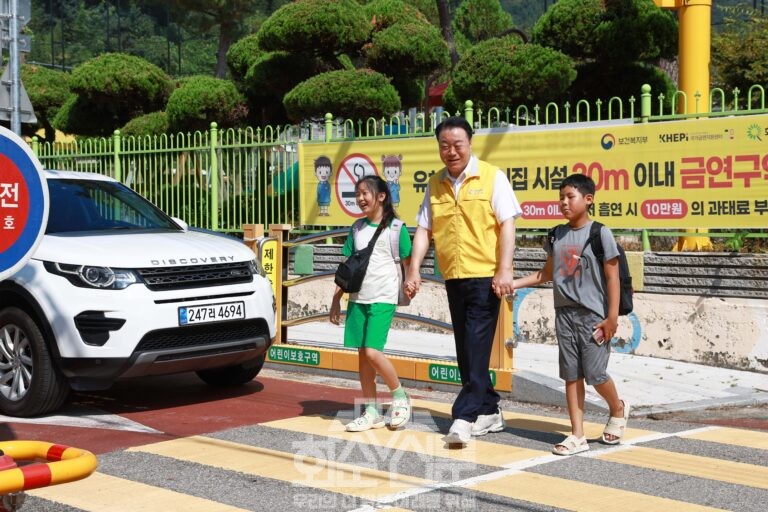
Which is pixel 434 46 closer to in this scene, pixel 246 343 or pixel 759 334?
pixel 759 334

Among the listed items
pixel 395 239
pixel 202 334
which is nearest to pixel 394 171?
pixel 202 334

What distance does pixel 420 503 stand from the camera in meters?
5.14

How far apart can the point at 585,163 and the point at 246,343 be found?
14.1 ft

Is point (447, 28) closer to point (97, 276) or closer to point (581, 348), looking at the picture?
point (97, 276)

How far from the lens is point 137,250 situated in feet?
24.8

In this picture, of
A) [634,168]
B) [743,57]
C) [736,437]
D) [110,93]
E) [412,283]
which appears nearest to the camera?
[412,283]

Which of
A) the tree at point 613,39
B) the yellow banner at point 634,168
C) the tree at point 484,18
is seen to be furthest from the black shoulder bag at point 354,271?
the tree at point 484,18

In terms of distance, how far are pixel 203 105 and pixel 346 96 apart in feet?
10.6

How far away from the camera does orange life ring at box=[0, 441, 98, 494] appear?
3480 millimetres

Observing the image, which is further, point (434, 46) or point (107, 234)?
point (434, 46)

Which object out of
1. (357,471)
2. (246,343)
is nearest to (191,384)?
(246,343)

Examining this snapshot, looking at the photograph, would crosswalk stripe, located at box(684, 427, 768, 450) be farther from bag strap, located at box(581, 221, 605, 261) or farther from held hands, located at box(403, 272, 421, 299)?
held hands, located at box(403, 272, 421, 299)

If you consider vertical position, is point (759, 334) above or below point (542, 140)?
below

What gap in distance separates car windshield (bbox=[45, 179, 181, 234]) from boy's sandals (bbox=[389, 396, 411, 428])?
2.72 metres
